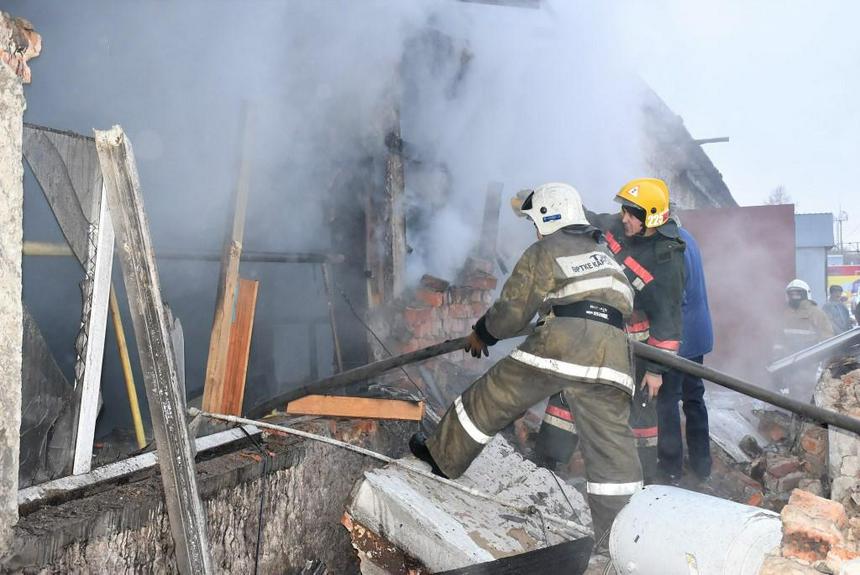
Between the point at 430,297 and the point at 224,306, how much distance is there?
1.95m

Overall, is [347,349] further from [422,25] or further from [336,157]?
[422,25]

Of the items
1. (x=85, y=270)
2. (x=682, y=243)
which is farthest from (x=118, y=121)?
(x=682, y=243)

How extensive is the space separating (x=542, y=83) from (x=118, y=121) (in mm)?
4663

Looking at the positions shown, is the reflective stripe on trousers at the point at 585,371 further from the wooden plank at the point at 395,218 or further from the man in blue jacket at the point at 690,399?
the wooden plank at the point at 395,218

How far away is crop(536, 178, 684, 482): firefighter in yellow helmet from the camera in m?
3.80

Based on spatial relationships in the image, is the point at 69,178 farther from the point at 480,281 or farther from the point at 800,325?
the point at 800,325

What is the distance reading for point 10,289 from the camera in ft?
5.65

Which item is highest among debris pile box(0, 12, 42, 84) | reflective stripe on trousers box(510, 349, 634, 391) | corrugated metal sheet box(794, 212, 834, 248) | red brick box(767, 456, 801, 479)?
corrugated metal sheet box(794, 212, 834, 248)

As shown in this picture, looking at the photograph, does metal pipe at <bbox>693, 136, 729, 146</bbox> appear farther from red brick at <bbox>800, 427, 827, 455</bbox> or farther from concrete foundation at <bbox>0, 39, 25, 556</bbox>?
concrete foundation at <bbox>0, 39, 25, 556</bbox>

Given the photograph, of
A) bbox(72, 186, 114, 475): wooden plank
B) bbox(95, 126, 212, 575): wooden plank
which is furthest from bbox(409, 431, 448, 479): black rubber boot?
bbox(72, 186, 114, 475): wooden plank

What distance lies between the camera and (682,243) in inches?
152

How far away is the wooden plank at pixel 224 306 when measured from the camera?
309 centimetres

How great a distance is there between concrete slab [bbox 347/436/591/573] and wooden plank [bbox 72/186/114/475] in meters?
1.22

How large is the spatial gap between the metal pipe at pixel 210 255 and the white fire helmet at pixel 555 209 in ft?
5.09
